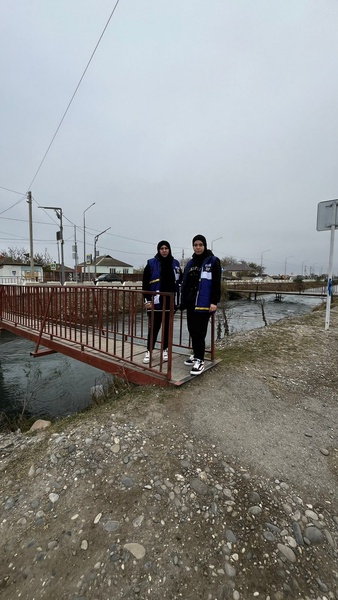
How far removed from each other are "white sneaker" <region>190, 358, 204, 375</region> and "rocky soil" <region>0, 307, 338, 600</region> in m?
0.40

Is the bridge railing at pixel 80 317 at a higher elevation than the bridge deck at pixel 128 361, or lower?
higher

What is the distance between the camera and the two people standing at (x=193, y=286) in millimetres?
3611

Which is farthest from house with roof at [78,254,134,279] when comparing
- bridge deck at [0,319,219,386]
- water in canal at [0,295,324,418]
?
bridge deck at [0,319,219,386]

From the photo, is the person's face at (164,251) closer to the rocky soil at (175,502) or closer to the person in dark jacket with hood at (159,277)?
the person in dark jacket with hood at (159,277)

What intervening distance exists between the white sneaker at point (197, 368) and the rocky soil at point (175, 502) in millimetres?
398

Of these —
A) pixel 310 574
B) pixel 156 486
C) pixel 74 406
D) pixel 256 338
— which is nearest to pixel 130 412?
pixel 156 486

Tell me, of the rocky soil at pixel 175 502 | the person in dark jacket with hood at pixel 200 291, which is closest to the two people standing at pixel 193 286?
the person in dark jacket with hood at pixel 200 291

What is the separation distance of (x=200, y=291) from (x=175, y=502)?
231 cm

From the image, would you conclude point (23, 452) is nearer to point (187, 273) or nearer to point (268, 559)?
point (268, 559)

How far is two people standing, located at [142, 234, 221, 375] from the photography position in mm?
3611

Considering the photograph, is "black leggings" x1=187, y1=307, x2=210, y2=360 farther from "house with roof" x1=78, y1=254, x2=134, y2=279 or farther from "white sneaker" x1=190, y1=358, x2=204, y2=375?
"house with roof" x1=78, y1=254, x2=134, y2=279

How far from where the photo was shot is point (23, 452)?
2.71 metres

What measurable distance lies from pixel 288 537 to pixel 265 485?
1.23 ft

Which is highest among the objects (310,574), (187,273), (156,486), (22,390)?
(187,273)
